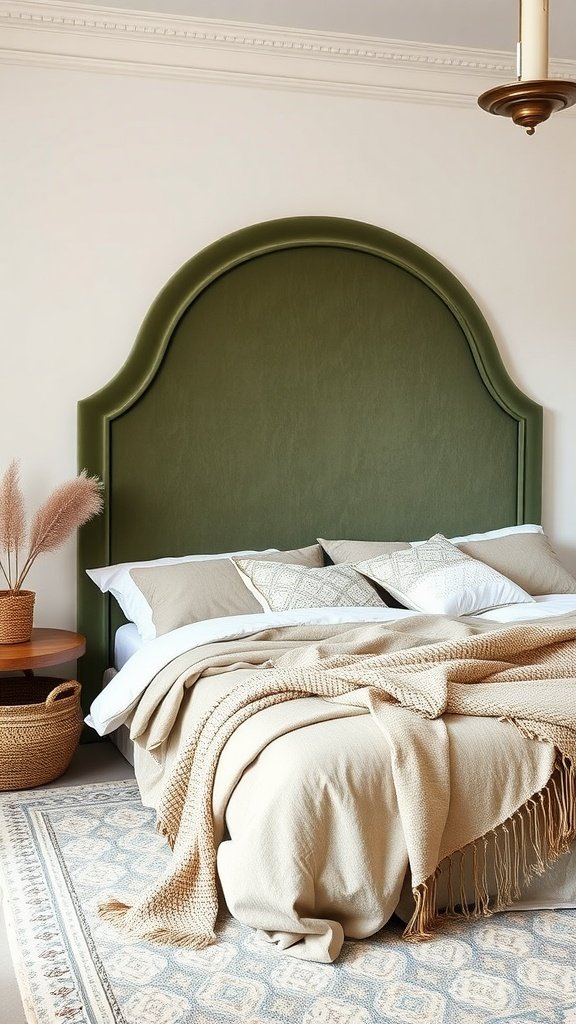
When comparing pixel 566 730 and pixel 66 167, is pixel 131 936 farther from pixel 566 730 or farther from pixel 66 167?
pixel 66 167

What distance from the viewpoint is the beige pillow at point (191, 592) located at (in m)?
3.68

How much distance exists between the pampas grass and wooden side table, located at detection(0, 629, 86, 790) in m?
0.35

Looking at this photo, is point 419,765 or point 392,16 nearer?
point 419,765

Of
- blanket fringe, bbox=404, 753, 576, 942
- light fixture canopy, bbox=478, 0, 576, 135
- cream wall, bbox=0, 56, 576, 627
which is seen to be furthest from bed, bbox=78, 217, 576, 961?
light fixture canopy, bbox=478, 0, 576, 135

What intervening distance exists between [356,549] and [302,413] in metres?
0.65

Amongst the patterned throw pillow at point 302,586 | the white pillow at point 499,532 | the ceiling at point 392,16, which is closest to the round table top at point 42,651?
the patterned throw pillow at point 302,586

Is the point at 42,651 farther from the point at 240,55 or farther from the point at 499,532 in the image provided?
the point at 240,55

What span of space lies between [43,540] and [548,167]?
2.87 meters

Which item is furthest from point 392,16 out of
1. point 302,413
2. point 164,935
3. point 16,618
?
point 164,935

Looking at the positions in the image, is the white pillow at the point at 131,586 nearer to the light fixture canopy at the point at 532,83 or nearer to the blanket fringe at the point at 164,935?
the blanket fringe at the point at 164,935

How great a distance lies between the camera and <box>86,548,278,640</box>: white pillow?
3.80m

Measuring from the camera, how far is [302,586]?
379 cm

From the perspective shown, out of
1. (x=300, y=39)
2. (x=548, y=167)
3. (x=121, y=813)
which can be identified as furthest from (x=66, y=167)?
(x=121, y=813)

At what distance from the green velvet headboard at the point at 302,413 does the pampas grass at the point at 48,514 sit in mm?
284
